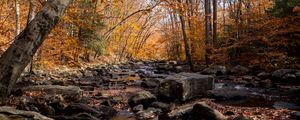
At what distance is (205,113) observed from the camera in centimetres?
798

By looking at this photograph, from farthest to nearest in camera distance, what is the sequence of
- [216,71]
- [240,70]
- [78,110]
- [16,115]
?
[240,70] → [216,71] → [78,110] → [16,115]

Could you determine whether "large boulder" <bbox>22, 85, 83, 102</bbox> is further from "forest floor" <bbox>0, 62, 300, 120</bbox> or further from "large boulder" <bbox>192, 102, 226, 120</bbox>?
"large boulder" <bbox>192, 102, 226, 120</bbox>

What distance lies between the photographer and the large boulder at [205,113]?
25.8ft

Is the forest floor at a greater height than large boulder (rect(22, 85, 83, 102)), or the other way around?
large boulder (rect(22, 85, 83, 102))

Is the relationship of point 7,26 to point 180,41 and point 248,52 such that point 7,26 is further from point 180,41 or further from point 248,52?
point 180,41

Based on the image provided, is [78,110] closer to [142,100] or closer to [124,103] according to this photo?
[142,100]

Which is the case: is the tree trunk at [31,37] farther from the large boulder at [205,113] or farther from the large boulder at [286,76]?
the large boulder at [286,76]

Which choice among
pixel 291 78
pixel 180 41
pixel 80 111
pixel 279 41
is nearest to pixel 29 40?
pixel 80 111

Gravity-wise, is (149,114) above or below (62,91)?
below

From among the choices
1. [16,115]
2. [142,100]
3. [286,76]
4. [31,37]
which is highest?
[31,37]

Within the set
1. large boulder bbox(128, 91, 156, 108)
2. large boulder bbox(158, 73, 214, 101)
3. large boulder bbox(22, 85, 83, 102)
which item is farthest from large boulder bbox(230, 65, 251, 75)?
large boulder bbox(22, 85, 83, 102)

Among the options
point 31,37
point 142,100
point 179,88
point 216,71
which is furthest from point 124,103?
point 216,71

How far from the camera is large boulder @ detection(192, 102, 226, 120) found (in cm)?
788

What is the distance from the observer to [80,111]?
8.81m
